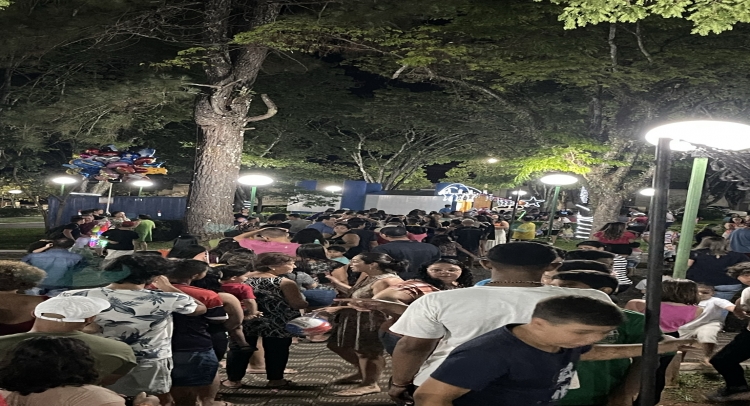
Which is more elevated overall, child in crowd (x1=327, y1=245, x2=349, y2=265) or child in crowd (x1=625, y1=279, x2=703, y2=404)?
child in crowd (x1=625, y1=279, x2=703, y2=404)

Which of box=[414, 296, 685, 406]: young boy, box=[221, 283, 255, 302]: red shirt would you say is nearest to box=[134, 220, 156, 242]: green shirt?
box=[221, 283, 255, 302]: red shirt

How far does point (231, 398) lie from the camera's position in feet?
17.9

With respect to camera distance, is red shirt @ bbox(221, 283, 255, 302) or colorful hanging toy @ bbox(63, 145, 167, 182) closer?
red shirt @ bbox(221, 283, 255, 302)

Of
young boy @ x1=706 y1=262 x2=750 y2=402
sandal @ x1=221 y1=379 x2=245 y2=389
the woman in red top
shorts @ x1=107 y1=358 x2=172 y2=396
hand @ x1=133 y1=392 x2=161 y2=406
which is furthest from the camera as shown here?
the woman in red top

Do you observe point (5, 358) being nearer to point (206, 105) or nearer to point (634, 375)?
point (634, 375)

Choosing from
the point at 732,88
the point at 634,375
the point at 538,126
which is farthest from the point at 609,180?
the point at 634,375

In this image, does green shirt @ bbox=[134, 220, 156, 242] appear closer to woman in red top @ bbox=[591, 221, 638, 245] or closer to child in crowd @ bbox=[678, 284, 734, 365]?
woman in red top @ bbox=[591, 221, 638, 245]

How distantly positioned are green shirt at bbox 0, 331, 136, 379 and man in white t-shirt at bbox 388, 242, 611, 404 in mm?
1283

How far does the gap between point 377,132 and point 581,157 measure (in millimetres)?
14712

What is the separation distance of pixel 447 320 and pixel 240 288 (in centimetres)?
262

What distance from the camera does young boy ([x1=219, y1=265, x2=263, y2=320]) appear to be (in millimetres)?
5105

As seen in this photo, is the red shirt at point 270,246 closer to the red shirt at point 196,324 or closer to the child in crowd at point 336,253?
the child in crowd at point 336,253

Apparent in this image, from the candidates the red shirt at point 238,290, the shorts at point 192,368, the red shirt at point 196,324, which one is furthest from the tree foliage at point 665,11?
the shorts at point 192,368

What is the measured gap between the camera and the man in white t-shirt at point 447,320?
2.86 metres
